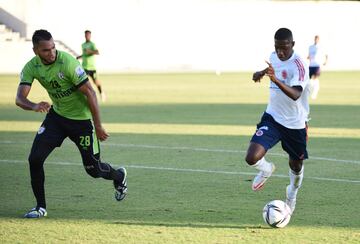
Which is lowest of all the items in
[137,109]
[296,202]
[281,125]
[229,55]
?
[229,55]

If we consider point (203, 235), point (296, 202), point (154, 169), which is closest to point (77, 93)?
point (203, 235)

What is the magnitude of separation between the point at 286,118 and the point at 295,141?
0.28 m

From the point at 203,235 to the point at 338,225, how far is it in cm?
157

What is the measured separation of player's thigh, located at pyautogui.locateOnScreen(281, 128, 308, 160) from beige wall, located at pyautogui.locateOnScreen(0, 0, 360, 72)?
48475 millimetres

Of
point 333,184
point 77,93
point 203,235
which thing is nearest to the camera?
point 203,235

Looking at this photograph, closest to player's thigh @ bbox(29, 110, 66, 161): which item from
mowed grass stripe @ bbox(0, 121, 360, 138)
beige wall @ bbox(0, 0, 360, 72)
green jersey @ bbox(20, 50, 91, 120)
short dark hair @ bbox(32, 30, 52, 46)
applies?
green jersey @ bbox(20, 50, 91, 120)

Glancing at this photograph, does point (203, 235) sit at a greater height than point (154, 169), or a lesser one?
greater

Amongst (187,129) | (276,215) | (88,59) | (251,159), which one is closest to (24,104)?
(251,159)

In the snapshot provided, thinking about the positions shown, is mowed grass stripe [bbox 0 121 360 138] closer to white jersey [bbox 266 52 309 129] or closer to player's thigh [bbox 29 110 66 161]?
white jersey [bbox 266 52 309 129]

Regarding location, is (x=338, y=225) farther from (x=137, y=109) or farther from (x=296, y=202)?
(x=137, y=109)

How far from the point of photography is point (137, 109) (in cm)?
2641

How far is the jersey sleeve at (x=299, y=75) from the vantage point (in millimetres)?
9797

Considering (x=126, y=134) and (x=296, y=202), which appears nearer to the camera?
(x=296, y=202)

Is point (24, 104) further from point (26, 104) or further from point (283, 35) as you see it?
point (283, 35)
